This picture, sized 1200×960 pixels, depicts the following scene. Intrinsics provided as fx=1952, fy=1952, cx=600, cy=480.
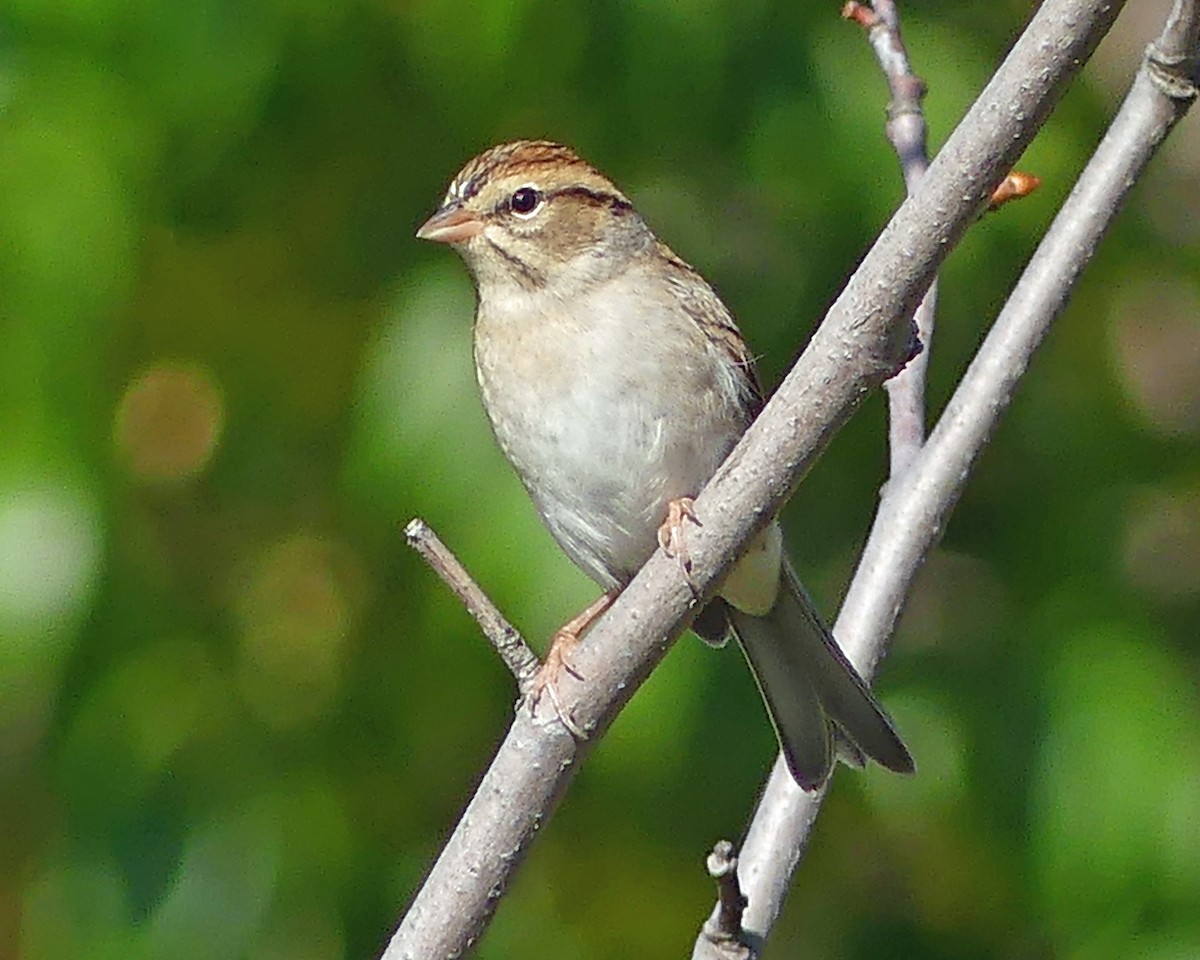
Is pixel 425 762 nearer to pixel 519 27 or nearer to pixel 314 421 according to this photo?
pixel 314 421

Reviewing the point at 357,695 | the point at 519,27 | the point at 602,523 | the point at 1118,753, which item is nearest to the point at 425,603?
the point at 357,695

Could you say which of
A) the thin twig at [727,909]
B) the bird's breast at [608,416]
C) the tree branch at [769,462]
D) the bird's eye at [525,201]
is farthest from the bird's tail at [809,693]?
the bird's eye at [525,201]

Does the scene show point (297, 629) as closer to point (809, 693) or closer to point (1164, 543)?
point (809, 693)

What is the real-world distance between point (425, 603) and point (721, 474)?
4.00ft

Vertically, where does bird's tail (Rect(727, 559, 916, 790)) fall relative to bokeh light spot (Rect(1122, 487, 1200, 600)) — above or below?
above

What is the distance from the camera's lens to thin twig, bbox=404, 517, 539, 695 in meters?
1.64

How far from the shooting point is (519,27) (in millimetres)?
2471

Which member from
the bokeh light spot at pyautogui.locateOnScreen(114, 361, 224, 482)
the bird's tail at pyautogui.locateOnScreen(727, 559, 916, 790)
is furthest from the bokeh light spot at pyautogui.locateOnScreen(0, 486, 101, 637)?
the bird's tail at pyautogui.locateOnScreen(727, 559, 916, 790)

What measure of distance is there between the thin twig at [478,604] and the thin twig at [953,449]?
36cm

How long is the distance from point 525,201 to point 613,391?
0.34 meters

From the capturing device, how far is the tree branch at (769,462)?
1.37 metres

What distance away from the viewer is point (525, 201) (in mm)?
2539

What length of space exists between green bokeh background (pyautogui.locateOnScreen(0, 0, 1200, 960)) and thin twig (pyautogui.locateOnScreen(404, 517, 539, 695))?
2.69 ft

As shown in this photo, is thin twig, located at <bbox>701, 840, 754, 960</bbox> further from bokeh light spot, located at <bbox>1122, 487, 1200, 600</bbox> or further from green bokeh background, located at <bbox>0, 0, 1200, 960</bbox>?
bokeh light spot, located at <bbox>1122, 487, 1200, 600</bbox>
